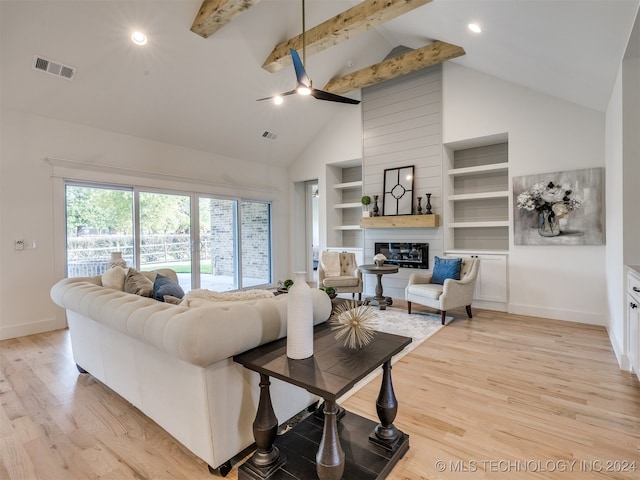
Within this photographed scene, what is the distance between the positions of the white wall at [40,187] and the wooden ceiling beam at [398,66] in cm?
343

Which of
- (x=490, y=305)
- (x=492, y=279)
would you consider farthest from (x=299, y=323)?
(x=490, y=305)

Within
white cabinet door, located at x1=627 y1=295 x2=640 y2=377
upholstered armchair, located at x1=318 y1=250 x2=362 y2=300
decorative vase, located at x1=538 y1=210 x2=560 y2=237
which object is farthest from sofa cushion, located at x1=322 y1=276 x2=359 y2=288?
white cabinet door, located at x1=627 y1=295 x2=640 y2=377

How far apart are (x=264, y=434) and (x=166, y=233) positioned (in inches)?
184

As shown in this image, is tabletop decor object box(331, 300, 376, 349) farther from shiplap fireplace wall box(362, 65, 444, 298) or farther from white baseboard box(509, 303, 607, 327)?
shiplap fireplace wall box(362, 65, 444, 298)

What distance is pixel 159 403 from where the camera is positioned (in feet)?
6.09

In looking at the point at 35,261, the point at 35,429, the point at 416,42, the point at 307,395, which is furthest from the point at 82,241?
the point at 416,42

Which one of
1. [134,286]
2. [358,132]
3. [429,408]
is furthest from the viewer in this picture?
[358,132]

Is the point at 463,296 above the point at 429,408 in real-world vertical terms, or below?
above

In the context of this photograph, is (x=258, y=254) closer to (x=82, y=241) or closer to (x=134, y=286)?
(x=82, y=241)

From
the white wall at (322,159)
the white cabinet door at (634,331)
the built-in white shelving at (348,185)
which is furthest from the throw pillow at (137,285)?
the built-in white shelving at (348,185)

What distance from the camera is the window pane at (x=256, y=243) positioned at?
267 inches

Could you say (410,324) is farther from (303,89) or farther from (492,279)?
(303,89)

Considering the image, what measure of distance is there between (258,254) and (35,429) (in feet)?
16.9

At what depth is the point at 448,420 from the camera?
2090mm
